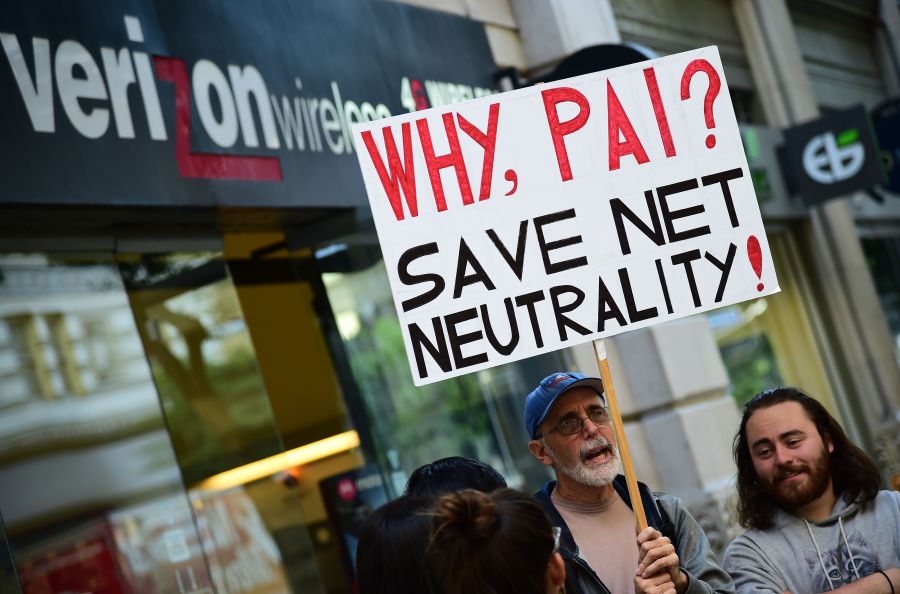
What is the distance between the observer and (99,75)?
231 inches

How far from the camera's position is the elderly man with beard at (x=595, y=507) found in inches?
161

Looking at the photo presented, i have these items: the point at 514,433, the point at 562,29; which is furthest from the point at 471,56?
the point at 514,433

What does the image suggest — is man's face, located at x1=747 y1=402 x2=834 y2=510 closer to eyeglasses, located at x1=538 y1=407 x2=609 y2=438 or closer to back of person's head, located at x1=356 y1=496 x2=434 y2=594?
eyeglasses, located at x1=538 y1=407 x2=609 y2=438

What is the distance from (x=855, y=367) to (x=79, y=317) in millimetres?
10162

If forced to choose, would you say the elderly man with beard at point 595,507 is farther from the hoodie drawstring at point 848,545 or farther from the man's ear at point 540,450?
the hoodie drawstring at point 848,545

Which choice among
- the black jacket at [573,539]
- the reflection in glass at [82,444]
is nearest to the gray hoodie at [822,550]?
the black jacket at [573,539]

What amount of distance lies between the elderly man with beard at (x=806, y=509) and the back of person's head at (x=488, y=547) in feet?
5.96

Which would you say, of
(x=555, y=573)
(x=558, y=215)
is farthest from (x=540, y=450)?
(x=555, y=573)

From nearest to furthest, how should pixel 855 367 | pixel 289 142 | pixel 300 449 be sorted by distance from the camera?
1. pixel 289 142
2. pixel 300 449
3. pixel 855 367

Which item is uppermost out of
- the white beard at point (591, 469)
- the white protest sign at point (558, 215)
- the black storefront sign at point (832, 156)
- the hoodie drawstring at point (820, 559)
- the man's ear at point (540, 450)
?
the black storefront sign at point (832, 156)

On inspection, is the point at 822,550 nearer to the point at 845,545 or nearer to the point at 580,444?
the point at 845,545

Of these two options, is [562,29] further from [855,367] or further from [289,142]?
[855,367]

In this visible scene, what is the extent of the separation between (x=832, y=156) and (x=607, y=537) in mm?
9880

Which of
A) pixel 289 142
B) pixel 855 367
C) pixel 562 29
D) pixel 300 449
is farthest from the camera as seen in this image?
pixel 855 367
